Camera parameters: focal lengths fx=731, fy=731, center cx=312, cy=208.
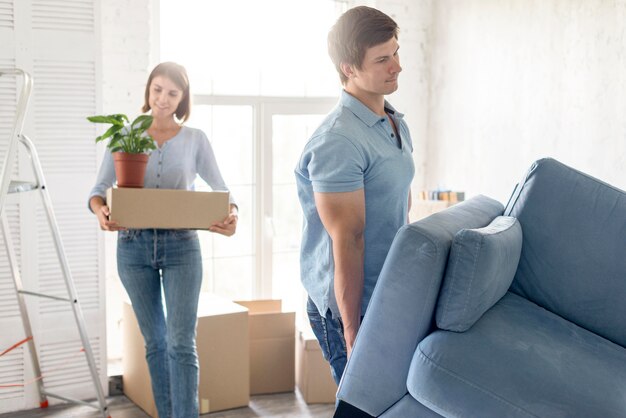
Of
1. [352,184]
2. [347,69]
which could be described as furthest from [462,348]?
[347,69]

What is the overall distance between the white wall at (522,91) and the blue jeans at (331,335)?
1.71 m

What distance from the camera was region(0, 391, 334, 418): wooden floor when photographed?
10.8 ft

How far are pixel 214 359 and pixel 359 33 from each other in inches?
77.4

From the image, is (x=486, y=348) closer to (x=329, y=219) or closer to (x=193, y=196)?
(x=329, y=219)

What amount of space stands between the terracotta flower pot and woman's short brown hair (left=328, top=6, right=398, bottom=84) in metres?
1.09

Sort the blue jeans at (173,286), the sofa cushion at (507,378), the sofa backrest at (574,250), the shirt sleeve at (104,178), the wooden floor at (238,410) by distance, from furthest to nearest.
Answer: the wooden floor at (238,410)
the shirt sleeve at (104,178)
the blue jeans at (173,286)
the sofa backrest at (574,250)
the sofa cushion at (507,378)

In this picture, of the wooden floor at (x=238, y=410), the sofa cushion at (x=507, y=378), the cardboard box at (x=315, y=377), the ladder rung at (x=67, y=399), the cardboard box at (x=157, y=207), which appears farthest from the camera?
the cardboard box at (x=315, y=377)

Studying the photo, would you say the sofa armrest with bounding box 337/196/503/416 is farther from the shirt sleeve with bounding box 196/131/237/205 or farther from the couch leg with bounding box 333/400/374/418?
the shirt sleeve with bounding box 196/131/237/205

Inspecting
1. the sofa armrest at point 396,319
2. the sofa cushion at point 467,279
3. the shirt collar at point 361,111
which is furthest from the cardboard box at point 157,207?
the sofa cushion at point 467,279

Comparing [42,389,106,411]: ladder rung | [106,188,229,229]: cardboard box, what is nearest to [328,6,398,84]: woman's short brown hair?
[106,188,229,229]: cardboard box

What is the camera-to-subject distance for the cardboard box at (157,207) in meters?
2.65

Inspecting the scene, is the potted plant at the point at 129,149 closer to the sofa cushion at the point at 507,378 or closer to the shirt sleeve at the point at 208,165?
the shirt sleeve at the point at 208,165

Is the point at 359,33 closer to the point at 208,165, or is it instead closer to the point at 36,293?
the point at 208,165

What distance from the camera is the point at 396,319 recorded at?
178 cm
